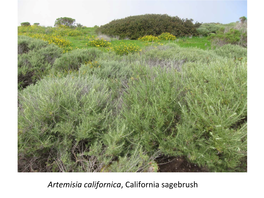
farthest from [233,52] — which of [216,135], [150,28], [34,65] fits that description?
[150,28]

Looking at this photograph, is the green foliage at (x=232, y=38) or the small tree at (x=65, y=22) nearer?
the green foliage at (x=232, y=38)

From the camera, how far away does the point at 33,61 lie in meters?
6.04

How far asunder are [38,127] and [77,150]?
0.65 m

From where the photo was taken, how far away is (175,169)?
2.48 m

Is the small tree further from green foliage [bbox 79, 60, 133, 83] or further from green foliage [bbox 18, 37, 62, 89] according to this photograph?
green foliage [bbox 79, 60, 133, 83]

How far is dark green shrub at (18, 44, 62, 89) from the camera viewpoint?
5.54 meters

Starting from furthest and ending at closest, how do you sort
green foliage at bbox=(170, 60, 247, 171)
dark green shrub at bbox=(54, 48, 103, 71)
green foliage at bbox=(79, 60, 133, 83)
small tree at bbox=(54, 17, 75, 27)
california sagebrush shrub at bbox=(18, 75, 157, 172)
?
small tree at bbox=(54, 17, 75, 27), dark green shrub at bbox=(54, 48, 103, 71), green foliage at bbox=(79, 60, 133, 83), california sagebrush shrub at bbox=(18, 75, 157, 172), green foliage at bbox=(170, 60, 247, 171)

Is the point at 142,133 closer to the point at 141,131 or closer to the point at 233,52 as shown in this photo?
the point at 141,131

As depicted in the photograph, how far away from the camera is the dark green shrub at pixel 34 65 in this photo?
554 cm

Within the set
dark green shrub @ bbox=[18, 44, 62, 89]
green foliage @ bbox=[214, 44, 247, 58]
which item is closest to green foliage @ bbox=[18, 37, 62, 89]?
dark green shrub @ bbox=[18, 44, 62, 89]

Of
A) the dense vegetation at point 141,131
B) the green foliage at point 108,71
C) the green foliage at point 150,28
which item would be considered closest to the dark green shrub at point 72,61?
the green foliage at point 108,71

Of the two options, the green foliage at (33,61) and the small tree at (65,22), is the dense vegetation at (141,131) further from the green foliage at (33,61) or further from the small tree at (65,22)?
the small tree at (65,22)

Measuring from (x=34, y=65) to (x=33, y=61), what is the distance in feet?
0.51
